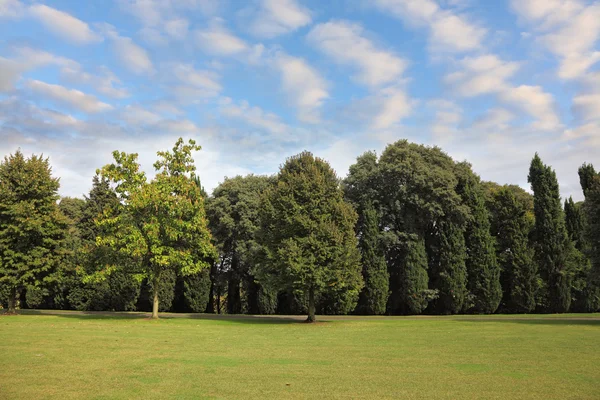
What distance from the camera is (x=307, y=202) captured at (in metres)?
33.8

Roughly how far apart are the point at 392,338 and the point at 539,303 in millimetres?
33274

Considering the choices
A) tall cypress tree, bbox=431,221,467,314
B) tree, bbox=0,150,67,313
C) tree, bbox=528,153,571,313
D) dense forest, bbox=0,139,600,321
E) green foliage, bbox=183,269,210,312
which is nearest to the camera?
dense forest, bbox=0,139,600,321

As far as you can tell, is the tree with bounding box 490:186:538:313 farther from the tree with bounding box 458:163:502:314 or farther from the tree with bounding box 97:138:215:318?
the tree with bounding box 97:138:215:318

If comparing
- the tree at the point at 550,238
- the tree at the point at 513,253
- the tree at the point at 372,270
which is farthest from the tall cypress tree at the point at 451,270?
the tree at the point at 550,238

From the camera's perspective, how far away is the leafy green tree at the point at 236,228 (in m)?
49.7

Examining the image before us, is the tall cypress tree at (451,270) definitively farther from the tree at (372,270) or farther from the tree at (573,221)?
the tree at (573,221)

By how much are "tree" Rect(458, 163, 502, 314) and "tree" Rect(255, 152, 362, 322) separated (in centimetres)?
1811

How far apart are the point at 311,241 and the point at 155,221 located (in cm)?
1278

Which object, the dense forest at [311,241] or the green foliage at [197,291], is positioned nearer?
the dense forest at [311,241]

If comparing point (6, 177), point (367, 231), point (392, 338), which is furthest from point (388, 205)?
point (6, 177)

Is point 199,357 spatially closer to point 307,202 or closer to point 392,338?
point 392,338

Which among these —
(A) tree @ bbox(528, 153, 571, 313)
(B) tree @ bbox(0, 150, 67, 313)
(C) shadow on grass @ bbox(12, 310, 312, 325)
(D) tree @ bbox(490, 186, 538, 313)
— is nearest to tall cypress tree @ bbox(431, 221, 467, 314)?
(D) tree @ bbox(490, 186, 538, 313)

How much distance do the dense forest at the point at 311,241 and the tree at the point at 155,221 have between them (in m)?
0.13

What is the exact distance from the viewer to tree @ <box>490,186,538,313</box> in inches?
1812
